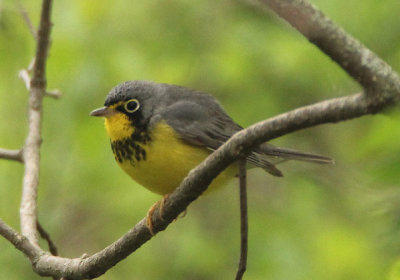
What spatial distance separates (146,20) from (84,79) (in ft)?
4.31

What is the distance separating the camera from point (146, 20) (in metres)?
7.91

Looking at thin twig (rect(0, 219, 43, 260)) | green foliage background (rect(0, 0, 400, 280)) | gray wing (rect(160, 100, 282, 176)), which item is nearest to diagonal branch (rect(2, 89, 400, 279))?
thin twig (rect(0, 219, 43, 260))

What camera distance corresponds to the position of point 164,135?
16.0 feet

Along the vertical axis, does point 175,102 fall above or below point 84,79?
above

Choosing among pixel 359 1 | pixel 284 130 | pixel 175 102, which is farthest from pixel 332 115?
pixel 359 1

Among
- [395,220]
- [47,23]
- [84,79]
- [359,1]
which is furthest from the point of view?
[84,79]

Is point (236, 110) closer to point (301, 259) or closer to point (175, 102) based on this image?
point (301, 259)

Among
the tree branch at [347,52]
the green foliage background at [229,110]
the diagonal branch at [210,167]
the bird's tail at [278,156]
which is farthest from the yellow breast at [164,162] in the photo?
the tree branch at [347,52]

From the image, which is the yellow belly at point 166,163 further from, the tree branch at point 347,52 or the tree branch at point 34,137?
the tree branch at point 347,52

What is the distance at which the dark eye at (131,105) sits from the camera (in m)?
5.09

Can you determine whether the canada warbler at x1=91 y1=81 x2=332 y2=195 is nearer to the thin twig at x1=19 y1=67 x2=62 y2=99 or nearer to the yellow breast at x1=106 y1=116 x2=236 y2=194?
the yellow breast at x1=106 y1=116 x2=236 y2=194

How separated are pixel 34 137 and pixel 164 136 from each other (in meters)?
1.02

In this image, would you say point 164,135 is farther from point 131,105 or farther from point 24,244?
point 24,244

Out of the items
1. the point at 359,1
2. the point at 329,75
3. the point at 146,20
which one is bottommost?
the point at 146,20
